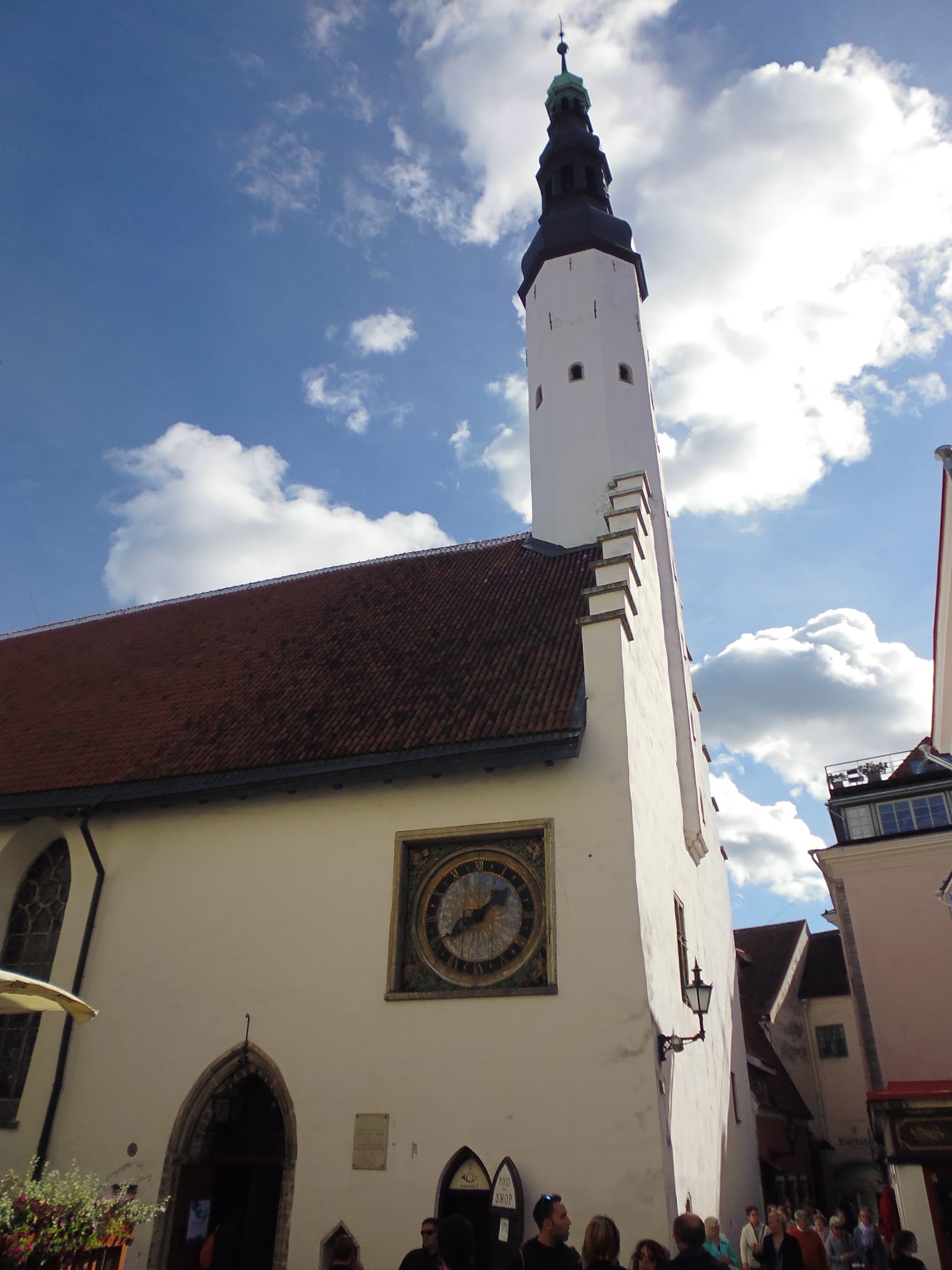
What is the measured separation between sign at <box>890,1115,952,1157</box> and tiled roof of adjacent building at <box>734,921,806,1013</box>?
10.7 meters

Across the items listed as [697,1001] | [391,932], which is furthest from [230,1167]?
[697,1001]

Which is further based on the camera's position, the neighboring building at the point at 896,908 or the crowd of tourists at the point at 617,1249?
the neighboring building at the point at 896,908

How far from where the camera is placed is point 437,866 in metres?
10.0

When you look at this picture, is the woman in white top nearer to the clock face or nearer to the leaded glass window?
the clock face

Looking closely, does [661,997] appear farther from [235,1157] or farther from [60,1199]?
[60,1199]

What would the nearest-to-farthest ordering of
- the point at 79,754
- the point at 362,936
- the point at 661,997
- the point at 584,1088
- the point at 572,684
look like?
the point at 584,1088
the point at 661,997
the point at 362,936
the point at 572,684
the point at 79,754

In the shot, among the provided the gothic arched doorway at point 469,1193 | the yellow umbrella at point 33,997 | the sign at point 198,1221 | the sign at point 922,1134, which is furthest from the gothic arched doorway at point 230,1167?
the sign at point 922,1134

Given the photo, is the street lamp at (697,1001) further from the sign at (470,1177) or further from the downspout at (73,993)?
the downspout at (73,993)

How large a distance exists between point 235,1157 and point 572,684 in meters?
6.35

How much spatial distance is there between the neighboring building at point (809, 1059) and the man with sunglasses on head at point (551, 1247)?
16.7 meters

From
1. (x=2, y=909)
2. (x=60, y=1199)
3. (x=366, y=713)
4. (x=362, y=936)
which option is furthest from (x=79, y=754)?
(x=60, y=1199)

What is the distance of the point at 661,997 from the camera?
9.19 metres

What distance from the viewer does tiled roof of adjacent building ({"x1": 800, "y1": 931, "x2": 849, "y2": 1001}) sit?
84.1 feet

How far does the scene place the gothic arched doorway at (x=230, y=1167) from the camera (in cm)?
930
